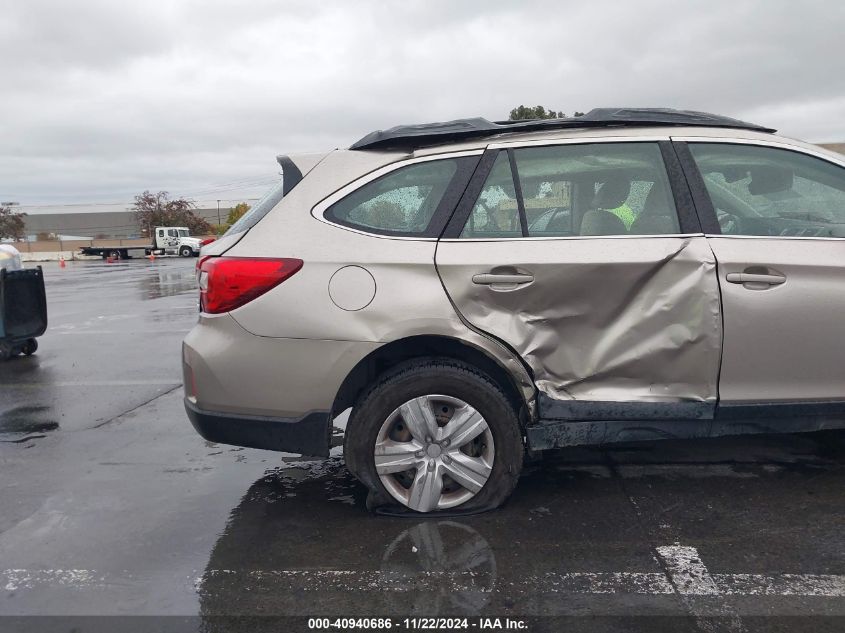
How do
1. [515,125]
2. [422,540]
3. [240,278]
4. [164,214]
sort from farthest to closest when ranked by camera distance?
[164,214]
[515,125]
[240,278]
[422,540]

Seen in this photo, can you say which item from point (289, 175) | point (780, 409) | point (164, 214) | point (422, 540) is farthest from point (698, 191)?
point (164, 214)

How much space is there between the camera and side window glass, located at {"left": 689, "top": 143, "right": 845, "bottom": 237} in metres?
Answer: 3.50

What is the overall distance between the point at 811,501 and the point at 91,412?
196 inches

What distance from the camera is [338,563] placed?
9.98 feet

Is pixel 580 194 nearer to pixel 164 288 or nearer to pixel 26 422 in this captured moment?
pixel 26 422

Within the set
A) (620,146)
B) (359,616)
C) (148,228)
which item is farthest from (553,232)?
(148,228)

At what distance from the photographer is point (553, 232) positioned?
3.40 metres

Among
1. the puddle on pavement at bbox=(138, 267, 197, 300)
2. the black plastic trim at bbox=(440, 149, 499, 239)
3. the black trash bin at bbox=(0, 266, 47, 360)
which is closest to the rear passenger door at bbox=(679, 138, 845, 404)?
the black plastic trim at bbox=(440, 149, 499, 239)

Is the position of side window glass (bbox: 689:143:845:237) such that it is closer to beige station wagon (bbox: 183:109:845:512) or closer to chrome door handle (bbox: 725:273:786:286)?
beige station wagon (bbox: 183:109:845:512)

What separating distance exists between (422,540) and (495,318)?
1.05 m

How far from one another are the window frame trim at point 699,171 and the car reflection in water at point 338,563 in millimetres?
1832

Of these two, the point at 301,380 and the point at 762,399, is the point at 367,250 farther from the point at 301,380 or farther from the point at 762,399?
the point at 762,399

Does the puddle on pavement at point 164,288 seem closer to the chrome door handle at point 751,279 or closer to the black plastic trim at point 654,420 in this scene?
the black plastic trim at point 654,420

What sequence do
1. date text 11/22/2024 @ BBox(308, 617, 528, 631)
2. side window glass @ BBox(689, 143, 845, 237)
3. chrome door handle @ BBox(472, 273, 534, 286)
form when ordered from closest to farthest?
date text 11/22/2024 @ BBox(308, 617, 528, 631)
chrome door handle @ BBox(472, 273, 534, 286)
side window glass @ BBox(689, 143, 845, 237)
